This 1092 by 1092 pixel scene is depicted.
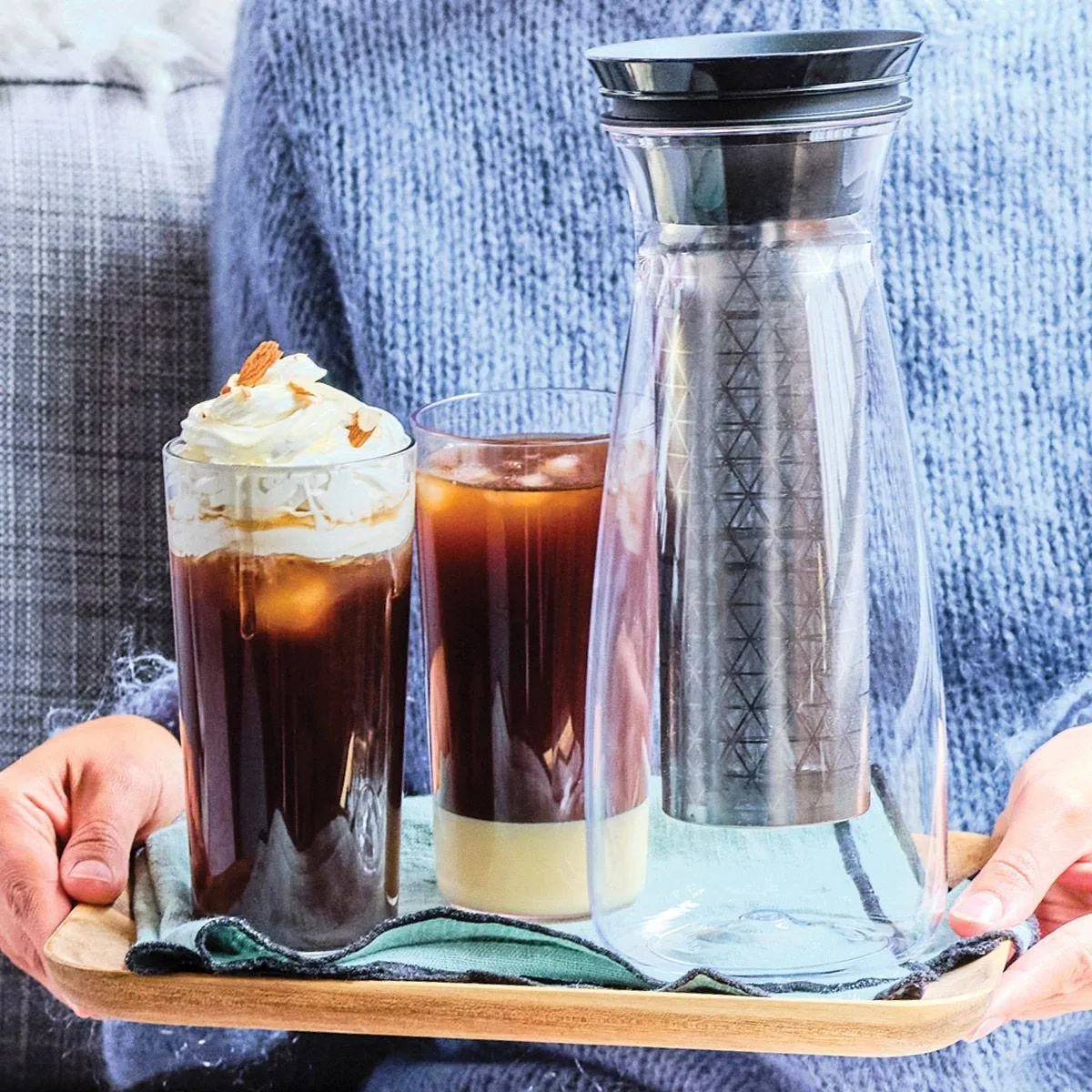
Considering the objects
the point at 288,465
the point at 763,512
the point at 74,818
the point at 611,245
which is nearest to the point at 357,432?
the point at 288,465

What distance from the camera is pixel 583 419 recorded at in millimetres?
653

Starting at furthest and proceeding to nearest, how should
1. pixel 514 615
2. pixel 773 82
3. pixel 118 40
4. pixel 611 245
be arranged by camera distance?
1. pixel 118 40
2. pixel 611 245
3. pixel 514 615
4. pixel 773 82

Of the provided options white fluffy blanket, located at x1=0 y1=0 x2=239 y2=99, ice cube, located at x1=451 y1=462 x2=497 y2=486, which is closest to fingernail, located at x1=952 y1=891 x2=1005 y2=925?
ice cube, located at x1=451 y1=462 x2=497 y2=486

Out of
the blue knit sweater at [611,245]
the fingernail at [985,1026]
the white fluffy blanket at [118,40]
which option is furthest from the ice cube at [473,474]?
the white fluffy blanket at [118,40]

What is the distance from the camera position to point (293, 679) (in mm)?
561

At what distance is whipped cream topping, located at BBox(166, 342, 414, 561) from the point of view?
54 centimetres

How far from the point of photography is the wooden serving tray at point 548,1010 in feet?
1.72

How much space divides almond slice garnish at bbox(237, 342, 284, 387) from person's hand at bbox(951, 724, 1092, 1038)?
1.06 ft

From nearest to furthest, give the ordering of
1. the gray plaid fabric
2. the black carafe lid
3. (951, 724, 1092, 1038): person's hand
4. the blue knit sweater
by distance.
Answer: the black carafe lid
(951, 724, 1092, 1038): person's hand
the blue knit sweater
the gray plaid fabric

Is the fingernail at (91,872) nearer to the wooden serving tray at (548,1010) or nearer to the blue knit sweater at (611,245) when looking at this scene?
the wooden serving tray at (548,1010)

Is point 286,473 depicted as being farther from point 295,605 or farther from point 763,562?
point 763,562

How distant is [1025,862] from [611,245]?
0.50m

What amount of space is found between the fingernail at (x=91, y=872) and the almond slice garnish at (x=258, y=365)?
211 millimetres

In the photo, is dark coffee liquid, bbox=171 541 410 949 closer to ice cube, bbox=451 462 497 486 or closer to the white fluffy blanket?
ice cube, bbox=451 462 497 486
